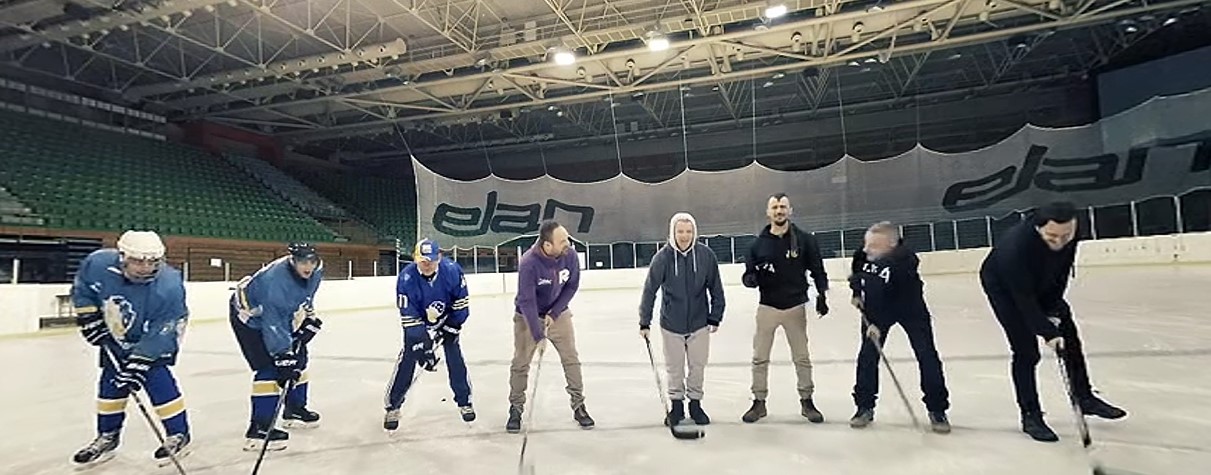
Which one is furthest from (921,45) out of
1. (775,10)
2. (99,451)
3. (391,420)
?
(99,451)

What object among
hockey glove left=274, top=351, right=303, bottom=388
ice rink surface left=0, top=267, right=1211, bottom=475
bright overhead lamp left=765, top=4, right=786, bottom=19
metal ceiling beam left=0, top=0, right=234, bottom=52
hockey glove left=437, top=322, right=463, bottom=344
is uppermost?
metal ceiling beam left=0, top=0, right=234, bottom=52

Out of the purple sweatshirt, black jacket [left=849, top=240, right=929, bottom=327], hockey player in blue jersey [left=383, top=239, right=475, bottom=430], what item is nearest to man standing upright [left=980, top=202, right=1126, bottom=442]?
black jacket [left=849, top=240, right=929, bottom=327]

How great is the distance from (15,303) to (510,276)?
836 cm

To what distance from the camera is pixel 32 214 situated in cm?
1238

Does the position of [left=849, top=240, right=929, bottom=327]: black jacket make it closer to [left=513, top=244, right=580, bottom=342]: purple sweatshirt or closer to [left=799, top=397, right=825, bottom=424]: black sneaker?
[left=799, top=397, right=825, bottom=424]: black sneaker

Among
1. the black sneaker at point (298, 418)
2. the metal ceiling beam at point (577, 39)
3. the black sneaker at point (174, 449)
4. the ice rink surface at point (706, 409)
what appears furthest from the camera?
the metal ceiling beam at point (577, 39)

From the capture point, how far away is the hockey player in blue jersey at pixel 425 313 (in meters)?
3.22

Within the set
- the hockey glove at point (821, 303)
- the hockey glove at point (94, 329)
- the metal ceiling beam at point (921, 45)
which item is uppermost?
the metal ceiling beam at point (921, 45)

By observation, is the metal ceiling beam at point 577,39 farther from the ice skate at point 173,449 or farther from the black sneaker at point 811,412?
the black sneaker at point 811,412

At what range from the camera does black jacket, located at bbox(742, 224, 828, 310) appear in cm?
316

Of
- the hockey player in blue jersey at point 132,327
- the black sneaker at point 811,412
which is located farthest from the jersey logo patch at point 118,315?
the black sneaker at point 811,412

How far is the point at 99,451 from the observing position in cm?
292

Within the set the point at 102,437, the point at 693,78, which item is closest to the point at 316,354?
the point at 102,437

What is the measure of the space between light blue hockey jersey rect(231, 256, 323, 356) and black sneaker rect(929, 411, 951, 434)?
3.00 metres
